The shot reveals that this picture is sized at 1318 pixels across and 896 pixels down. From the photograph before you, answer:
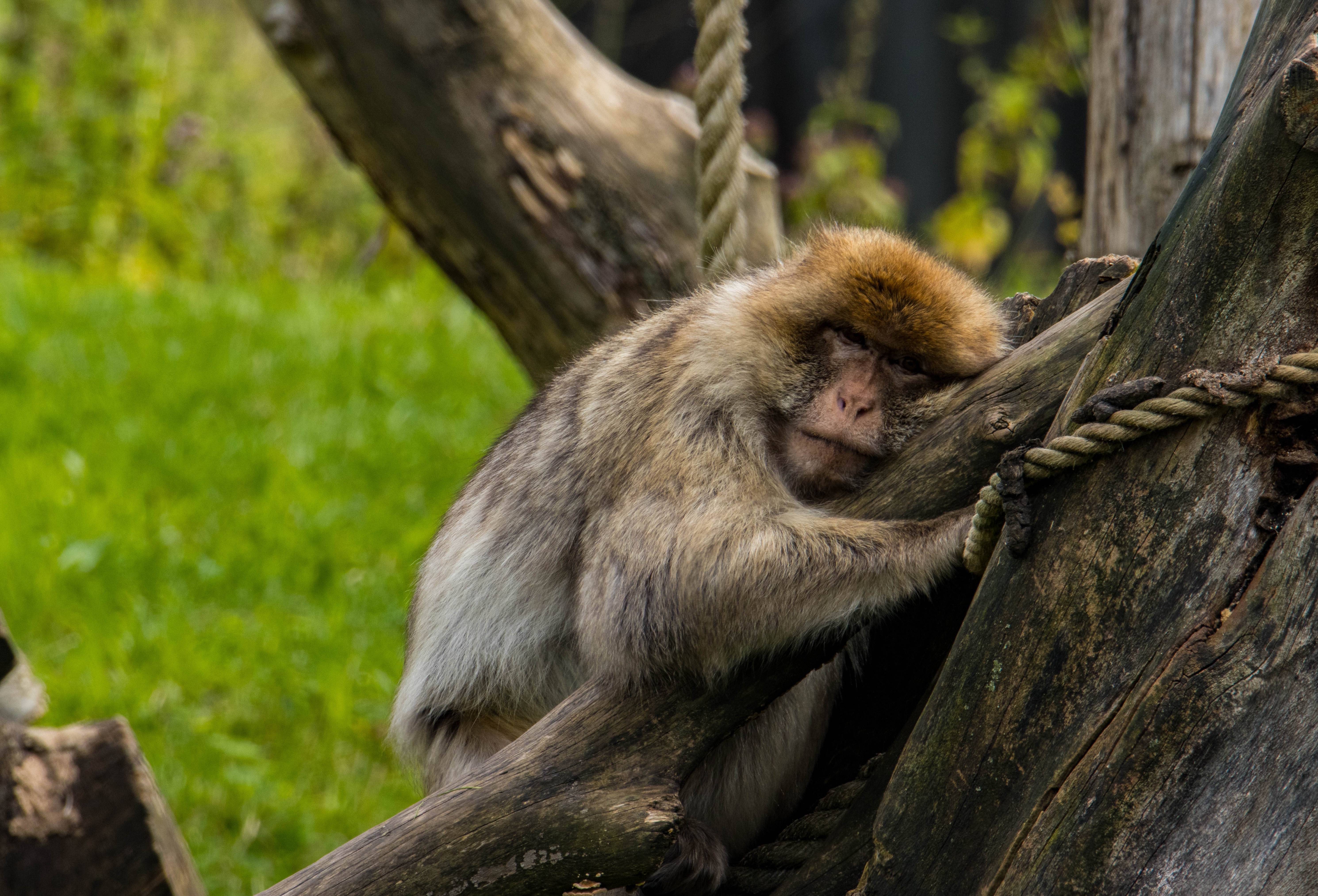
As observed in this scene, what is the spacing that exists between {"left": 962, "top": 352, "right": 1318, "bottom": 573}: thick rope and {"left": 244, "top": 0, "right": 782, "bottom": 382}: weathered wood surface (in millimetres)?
1948

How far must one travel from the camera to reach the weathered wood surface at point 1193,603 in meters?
1.65

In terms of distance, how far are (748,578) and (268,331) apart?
5300 mm

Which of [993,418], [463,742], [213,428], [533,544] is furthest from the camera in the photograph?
[213,428]

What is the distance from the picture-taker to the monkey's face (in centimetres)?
235

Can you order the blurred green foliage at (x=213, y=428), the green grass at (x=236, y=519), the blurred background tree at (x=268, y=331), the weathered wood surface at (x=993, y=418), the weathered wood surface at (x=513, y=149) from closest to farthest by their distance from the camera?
the weathered wood surface at (x=993, y=418)
the weathered wood surface at (x=513, y=149)
the green grass at (x=236, y=519)
the blurred green foliage at (x=213, y=428)
the blurred background tree at (x=268, y=331)

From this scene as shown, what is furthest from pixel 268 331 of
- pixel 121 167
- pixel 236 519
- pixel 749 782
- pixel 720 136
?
pixel 749 782

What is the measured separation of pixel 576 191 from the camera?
12.7 ft

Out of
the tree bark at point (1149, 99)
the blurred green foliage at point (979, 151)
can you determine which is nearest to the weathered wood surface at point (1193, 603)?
the tree bark at point (1149, 99)

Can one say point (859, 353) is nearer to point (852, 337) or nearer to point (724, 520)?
point (852, 337)

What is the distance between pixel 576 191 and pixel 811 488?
177 centimetres

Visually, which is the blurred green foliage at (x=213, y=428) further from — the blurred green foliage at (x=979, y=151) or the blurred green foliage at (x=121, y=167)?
the blurred green foliage at (x=979, y=151)

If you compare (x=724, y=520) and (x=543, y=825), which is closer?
(x=543, y=825)

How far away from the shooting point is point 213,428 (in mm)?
5895

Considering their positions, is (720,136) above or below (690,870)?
above
